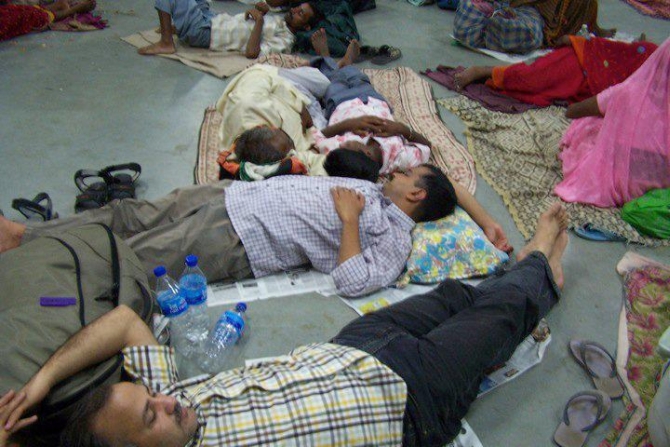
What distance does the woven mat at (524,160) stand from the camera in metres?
2.29

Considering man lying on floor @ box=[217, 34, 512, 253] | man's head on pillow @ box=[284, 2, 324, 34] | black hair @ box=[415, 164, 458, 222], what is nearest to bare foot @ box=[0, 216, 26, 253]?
man lying on floor @ box=[217, 34, 512, 253]

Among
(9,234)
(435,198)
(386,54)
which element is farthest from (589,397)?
(386,54)

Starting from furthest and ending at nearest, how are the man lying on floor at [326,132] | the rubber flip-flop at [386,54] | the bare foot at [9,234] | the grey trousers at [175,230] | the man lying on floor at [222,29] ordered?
the rubber flip-flop at [386,54] → the man lying on floor at [222,29] → the man lying on floor at [326,132] → the grey trousers at [175,230] → the bare foot at [9,234]

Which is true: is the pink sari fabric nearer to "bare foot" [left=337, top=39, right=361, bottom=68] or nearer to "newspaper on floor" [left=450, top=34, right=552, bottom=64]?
"newspaper on floor" [left=450, top=34, right=552, bottom=64]

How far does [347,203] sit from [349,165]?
37 cm

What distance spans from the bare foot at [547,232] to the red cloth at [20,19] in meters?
4.06

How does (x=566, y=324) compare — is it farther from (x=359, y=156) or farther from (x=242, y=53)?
(x=242, y=53)

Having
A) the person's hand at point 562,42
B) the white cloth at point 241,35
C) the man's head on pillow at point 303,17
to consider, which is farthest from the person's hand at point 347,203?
the person's hand at point 562,42

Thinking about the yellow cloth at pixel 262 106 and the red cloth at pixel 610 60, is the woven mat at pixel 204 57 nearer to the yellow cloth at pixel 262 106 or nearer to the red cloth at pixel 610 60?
the yellow cloth at pixel 262 106

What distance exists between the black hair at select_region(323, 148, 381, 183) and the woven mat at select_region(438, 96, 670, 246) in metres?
0.77

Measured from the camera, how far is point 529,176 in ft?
8.50

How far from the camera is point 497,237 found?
2064mm

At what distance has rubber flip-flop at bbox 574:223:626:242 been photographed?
2215 mm

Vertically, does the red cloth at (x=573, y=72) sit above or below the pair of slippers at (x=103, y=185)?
above
